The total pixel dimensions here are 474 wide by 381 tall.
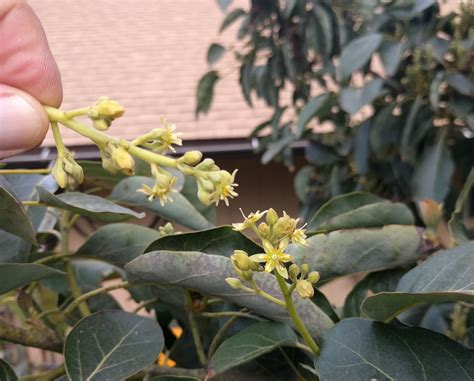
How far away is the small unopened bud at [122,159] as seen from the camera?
42 centimetres

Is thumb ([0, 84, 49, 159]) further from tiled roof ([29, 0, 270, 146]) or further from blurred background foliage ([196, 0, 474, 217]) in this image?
tiled roof ([29, 0, 270, 146])

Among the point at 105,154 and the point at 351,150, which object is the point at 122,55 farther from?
the point at 105,154

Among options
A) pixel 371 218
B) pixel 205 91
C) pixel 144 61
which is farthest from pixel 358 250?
pixel 144 61

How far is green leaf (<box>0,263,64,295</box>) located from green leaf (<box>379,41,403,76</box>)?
1095 millimetres

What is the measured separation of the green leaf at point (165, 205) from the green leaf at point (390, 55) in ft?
2.90

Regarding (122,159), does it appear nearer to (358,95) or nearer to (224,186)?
(224,186)

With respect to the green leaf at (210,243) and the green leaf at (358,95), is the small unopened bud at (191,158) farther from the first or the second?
the green leaf at (358,95)

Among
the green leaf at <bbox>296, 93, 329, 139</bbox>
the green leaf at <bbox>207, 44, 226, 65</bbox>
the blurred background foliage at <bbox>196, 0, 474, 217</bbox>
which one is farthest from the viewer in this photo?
the green leaf at <bbox>207, 44, 226, 65</bbox>

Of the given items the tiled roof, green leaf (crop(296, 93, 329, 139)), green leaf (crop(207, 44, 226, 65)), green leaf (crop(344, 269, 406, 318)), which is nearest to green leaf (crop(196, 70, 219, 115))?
green leaf (crop(207, 44, 226, 65))

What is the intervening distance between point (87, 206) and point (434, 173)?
99 centimetres

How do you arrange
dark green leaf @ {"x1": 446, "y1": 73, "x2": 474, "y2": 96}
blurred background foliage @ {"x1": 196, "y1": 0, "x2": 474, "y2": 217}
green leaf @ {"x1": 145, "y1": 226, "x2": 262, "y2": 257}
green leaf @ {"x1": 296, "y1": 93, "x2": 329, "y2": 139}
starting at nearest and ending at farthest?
green leaf @ {"x1": 145, "y1": 226, "x2": 262, "y2": 257}, dark green leaf @ {"x1": 446, "y1": 73, "x2": 474, "y2": 96}, blurred background foliage @ {"x1": 196, "y1": 0, "x2": 474, "y2": 217}, green leaf @ {"x1": 296, "y1": 93, "x2": 329, "y2": 139}

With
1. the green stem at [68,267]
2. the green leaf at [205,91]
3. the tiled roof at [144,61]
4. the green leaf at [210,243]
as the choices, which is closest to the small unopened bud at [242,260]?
the green leaf at [210,243]

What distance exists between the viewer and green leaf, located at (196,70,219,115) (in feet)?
6.61

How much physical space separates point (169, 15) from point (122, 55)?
89 centimetres
